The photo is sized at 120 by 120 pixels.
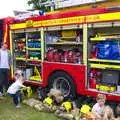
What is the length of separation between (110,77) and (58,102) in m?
1.61

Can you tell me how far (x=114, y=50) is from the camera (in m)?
7.18

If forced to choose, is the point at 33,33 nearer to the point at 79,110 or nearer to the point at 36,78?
the point at 36,78

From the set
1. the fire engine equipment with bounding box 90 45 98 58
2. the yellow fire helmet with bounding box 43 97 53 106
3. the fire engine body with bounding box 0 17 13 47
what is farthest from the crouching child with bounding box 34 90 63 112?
the fire engine body with bounding box 0 17 13 47

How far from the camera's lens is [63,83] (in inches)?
341

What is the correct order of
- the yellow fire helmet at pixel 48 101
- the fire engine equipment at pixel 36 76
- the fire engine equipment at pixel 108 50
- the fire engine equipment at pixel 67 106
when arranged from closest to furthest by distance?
1. the fire engine equipment at pixel 108 50
2. the fire engine equipment at pixel 67 106
3. the yellow fire helmet at pixel 48 101
4. the fire engine equipment at pixel 36 76

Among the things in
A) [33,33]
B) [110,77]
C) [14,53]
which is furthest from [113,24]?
[14,53]

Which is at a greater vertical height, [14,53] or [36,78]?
[14,53]

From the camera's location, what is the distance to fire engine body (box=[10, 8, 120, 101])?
23.8 feet

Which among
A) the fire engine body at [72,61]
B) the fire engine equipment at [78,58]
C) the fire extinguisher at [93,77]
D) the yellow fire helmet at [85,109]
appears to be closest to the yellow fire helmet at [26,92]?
the fire engine body at [72,61]

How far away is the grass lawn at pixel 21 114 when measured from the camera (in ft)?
24.1

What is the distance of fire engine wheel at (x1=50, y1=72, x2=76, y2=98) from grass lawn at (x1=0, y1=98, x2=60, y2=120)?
1.03 metres

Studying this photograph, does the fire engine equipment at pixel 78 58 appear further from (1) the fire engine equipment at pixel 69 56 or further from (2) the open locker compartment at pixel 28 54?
(2) the open locker compartment at pixel 28 54

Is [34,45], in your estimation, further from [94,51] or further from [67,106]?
[67,106]

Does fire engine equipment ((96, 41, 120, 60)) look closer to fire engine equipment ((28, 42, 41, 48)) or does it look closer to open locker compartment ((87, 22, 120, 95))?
open locker compartment ((87, 22, 120, 95))
